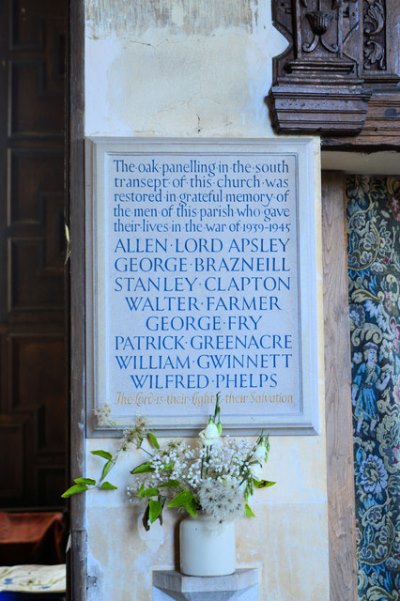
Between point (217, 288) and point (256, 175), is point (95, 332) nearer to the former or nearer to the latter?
point (217, 288)

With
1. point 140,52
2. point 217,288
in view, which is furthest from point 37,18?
point 217,288

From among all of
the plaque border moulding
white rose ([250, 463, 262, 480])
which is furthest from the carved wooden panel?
the plaque border moulding

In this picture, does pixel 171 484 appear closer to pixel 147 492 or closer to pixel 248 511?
pixel 147 492

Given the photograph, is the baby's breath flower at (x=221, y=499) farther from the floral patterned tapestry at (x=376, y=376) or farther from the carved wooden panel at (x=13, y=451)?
the carved wooden panel at (x=13, y=451)

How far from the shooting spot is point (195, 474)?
2.94 metres

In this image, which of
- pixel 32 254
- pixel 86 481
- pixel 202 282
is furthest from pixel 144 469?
pixel 32 254

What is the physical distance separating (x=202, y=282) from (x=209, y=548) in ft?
2.72

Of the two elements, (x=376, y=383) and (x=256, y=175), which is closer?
(x=256, y=175)

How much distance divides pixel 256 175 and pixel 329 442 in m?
1.00

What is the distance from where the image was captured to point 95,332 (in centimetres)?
Answer: 309

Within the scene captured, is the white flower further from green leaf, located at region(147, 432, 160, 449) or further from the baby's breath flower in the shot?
green leaf, located at region(147, 432, 160, 449)

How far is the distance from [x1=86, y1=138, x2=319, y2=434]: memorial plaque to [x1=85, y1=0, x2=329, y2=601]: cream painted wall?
8 centimetres

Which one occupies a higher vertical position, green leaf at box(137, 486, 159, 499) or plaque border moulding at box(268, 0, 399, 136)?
plaque border moulding at box(268, 0, 399, 136)

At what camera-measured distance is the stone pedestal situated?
289 cm
